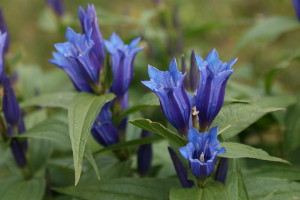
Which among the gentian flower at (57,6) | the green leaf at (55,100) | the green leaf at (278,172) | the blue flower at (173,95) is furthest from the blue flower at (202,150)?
the gentian flower at (57,6)

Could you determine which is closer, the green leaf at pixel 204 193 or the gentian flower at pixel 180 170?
the green leaf at pixel 204 193

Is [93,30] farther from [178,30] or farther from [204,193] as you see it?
[178,30]

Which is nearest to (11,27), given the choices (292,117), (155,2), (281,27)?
(155,2)

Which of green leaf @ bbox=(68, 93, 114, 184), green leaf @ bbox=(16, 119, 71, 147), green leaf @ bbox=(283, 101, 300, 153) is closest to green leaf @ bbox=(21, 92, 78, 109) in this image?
green leaf @ bbox=(16, 119, 71, 147)

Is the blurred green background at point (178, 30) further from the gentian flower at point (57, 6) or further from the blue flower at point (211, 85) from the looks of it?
the blue flower at point (211, 85)

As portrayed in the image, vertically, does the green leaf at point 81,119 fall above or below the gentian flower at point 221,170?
above

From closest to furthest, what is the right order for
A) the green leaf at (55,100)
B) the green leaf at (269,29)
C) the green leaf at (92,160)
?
the green leaf at (92,160)
the green leaf at (55,100)
the green leaf at (269,29)

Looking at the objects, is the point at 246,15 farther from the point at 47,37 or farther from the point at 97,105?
the point at 97,105

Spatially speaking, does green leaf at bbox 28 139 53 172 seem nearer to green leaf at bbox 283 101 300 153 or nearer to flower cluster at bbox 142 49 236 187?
flower cluster at bbox 142 49 236 187

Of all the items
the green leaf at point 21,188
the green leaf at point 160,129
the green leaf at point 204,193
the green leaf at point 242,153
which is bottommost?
the green leaf at point 21,188
